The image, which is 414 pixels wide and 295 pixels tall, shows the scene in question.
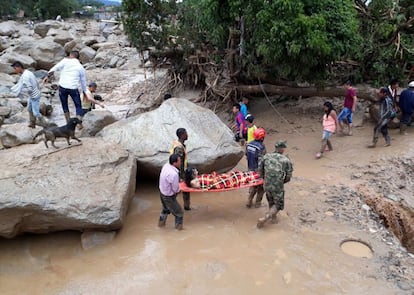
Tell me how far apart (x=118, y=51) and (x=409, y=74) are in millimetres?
16593

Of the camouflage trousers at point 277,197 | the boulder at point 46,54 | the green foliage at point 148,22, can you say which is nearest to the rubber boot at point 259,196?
the camouflage trousers at point 277,197

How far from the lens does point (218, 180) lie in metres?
6.66

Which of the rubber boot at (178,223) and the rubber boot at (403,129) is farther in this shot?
the rubber boot at (403,129)

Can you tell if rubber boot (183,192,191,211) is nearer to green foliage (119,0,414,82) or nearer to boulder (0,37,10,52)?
green foliage (119,0,414,82)

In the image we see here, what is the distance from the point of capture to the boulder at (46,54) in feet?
67.7

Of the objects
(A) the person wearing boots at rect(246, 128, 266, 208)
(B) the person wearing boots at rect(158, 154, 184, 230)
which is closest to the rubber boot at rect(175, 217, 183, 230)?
(B) the person wearing boots at rect(158, 154, 184, 230)

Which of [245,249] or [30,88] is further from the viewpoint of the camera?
[30,88]

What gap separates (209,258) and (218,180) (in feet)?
4.80

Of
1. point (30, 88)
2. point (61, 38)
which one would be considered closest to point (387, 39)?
point (30, 88)

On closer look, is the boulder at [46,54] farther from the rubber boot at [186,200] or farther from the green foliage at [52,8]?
the green foliage at [52,8]

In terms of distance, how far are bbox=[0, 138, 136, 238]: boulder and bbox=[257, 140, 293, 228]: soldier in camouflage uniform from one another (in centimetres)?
232

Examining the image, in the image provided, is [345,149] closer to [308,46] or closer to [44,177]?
[308,46]

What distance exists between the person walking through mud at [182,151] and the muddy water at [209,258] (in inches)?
9.3

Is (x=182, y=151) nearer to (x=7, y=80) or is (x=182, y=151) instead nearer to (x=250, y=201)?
(x=250, y=201)
